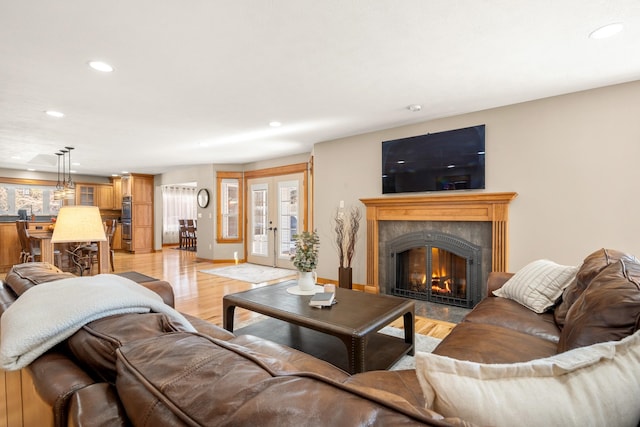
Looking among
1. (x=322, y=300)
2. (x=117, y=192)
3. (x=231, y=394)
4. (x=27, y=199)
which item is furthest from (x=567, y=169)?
(x=27, y=199)

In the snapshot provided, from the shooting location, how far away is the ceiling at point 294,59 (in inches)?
72.5

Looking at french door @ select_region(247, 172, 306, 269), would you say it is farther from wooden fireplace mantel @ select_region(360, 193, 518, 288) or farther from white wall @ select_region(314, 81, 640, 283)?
white wall @ select_region(314, 81, 640, 283)

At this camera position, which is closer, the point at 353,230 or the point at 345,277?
the point at 345,277

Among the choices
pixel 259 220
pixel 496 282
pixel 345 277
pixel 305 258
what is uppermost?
pixel 259 220

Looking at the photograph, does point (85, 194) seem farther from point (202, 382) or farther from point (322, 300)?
point (202, 382)

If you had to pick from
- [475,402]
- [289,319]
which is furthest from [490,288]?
[475,402]

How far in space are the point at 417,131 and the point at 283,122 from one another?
1.76 m

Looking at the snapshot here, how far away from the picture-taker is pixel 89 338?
765 millimetres

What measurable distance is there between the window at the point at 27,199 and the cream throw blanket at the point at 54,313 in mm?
9690

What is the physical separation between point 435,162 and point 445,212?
0.64 meters

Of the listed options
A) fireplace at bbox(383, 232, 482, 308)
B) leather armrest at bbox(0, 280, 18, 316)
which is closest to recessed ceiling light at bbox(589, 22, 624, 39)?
fireplace at bbox(383, 232, 482, 308)

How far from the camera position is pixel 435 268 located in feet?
13.2

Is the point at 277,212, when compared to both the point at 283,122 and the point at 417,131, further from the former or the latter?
the point at 417,131

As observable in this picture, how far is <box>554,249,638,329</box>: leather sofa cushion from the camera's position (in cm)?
177
